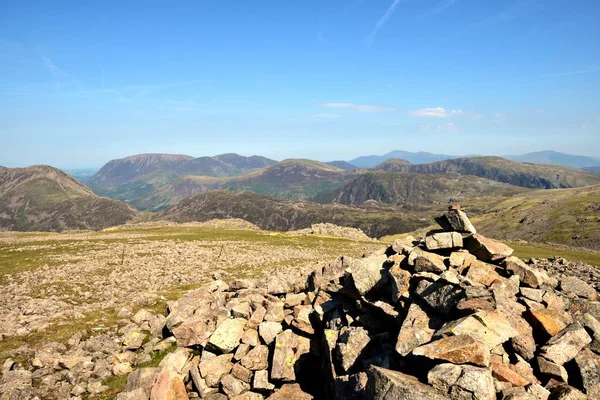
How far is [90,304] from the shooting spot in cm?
3106

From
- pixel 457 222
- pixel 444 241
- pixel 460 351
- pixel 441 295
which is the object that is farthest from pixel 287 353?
pixel 457 222

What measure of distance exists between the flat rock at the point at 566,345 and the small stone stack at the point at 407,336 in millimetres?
43

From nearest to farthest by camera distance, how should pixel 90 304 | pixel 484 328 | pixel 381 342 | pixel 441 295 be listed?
pixel 484 328 < pixel 441 295 < pixel 381 342 < pixel 90 304

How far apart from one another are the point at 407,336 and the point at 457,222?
33.3 ft

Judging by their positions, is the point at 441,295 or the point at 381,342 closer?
the point at 441,295

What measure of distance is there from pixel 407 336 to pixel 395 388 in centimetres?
296

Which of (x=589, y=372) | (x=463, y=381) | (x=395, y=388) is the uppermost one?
(x=463, y=381)

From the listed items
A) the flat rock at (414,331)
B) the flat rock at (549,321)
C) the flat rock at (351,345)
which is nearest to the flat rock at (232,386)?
the flat rock at (351,345)

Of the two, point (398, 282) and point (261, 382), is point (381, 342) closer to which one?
point (398, 282)

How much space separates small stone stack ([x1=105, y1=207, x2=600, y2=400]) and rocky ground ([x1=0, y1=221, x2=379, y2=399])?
3426mm

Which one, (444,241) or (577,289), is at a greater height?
(444,241)

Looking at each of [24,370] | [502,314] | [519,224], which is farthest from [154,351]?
[519,224]

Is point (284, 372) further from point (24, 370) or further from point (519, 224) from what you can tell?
point (519, 224)

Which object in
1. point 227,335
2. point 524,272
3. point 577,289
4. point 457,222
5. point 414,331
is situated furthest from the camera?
point 457,222
